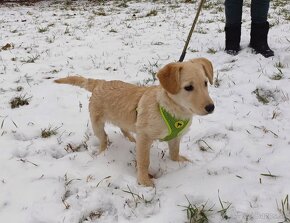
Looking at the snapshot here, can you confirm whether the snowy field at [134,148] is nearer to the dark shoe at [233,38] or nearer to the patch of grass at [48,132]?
the patch of grass at [48,132]

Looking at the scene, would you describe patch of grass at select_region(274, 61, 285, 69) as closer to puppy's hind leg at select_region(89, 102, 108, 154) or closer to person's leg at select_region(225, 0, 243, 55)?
person's leg at select_region(225, 0, 243, 55)

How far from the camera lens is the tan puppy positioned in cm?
273

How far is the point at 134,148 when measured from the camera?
3615 mm

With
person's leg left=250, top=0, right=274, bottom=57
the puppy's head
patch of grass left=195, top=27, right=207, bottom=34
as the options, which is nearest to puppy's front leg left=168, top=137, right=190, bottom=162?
the puppy's head

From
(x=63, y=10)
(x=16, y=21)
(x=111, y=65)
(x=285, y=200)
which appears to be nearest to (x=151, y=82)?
(x=111, y=65)

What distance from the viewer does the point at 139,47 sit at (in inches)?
265

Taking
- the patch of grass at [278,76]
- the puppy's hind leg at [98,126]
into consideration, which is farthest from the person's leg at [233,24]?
the puppy's hind leg at [98,126]

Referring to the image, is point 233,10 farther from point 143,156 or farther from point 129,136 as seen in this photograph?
point 143,156

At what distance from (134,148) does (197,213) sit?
4.05ft

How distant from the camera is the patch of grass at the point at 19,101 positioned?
4.45m

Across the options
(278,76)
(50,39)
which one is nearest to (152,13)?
(50,39)

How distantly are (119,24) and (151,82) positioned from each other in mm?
4489

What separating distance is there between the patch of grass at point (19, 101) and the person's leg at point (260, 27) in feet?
11.2

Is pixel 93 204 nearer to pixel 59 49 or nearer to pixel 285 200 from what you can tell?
pixel 285 200
